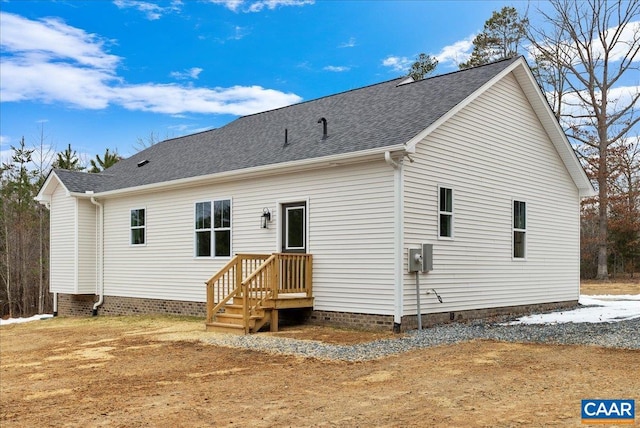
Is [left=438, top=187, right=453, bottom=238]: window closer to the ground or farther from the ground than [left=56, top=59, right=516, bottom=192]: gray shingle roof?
closer to the ground

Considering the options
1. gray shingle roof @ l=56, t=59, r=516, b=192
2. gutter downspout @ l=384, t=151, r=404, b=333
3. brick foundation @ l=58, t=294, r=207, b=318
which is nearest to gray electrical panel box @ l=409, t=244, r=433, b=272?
gutter downspout @ l=384, t=151, r=404, b=333

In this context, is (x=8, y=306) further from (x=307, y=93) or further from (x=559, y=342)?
(x=559, y=342)

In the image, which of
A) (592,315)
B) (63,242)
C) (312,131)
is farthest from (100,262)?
(592,315)

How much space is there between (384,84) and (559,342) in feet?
28.7

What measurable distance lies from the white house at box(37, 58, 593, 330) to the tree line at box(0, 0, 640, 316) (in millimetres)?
11687

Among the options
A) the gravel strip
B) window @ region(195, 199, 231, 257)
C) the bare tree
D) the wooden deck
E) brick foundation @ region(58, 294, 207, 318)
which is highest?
the bare tree

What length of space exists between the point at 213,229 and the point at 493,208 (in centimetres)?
659

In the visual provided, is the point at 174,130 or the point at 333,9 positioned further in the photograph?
the point at 174,130

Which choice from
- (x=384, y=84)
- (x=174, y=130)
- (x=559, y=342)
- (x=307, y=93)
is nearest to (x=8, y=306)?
(x=174, y=130)

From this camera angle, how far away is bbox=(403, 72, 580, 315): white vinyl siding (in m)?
11.5

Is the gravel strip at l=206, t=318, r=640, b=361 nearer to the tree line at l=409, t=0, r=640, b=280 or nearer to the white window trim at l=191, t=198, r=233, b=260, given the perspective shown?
the white window trim at l=191, t=198, r=233, b=260

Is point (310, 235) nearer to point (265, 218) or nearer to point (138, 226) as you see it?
point (265, 218)

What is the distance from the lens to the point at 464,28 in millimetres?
34031

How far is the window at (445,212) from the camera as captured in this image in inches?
466
